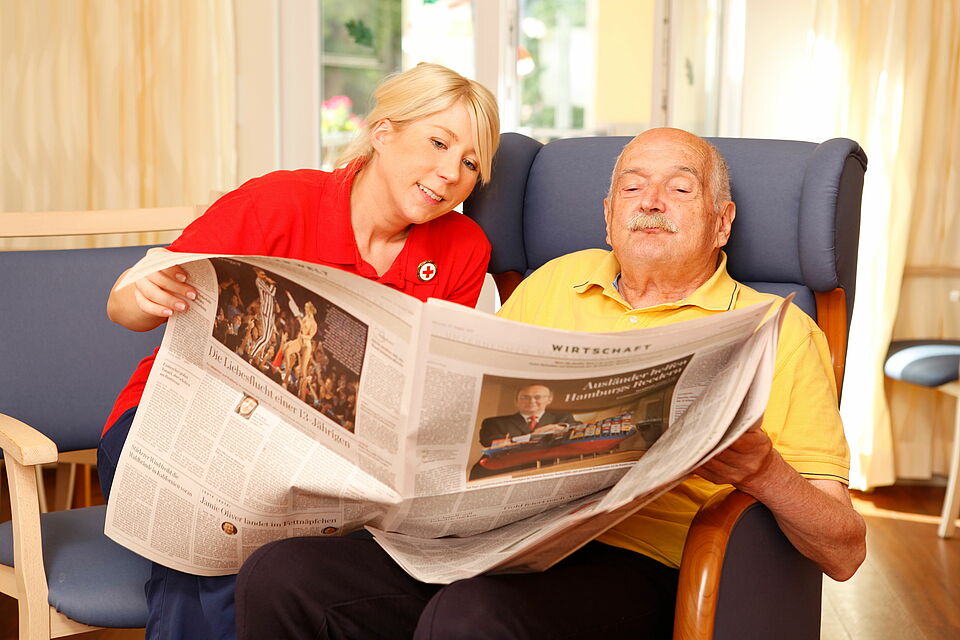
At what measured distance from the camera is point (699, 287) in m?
1.44

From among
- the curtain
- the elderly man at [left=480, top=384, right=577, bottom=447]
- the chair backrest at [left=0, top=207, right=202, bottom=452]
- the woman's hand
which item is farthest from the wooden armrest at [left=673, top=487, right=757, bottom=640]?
the curtain

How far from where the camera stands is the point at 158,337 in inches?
69.8

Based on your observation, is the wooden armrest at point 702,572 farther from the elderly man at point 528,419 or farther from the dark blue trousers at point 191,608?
the dark blue trousers at point 191,608

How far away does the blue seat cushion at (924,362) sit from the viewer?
105 inches

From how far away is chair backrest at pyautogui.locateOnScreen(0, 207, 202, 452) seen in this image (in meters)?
1.67

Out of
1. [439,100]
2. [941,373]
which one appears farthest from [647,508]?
[941,373]

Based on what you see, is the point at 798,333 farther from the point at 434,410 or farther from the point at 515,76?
the point at 515,76

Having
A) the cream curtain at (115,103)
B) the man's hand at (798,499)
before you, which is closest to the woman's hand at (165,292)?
the man's hand at (798,499)

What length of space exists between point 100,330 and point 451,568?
39.2 inches

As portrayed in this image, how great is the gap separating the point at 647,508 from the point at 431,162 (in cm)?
63

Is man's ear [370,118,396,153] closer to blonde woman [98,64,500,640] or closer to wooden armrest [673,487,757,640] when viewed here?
blonde woman [98,64,500,640]

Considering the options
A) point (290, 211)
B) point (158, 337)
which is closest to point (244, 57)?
point (158, 337)

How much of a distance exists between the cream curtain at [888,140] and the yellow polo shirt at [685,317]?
5.64 feet

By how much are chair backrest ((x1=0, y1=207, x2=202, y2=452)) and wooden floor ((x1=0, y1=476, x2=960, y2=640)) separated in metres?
0.64
